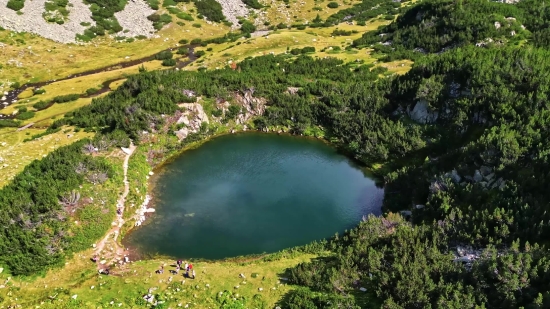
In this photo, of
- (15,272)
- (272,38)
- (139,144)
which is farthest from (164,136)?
(272,38)

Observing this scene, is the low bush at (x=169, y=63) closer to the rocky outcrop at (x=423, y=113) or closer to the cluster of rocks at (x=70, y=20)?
the cluster of rocks at (x=70, y=20)

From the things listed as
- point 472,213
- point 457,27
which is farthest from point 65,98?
point 457,27

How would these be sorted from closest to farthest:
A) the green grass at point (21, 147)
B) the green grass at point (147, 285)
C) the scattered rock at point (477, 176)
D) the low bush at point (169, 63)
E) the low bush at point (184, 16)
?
the green grass at point (147, 285) → the scattered rock at point (477, 176) → the green grass at point (21, 147) → the low bush at point (169, 63) → the low bush at point (184, 16)

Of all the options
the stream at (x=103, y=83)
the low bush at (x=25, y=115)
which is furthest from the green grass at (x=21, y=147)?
the stream at (x=103, y=83)

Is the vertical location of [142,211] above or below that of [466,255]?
above

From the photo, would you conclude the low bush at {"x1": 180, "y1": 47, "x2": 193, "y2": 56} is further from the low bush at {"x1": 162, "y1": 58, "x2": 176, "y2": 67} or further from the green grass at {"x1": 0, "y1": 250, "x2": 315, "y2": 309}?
the green grass at {"x1": 0, "y1": 250, "x2": 315, "y2": 309}

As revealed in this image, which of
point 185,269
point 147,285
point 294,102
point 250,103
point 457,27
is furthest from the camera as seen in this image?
point 457,27

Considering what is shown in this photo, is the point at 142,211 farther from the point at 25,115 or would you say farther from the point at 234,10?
the point at 234,10
